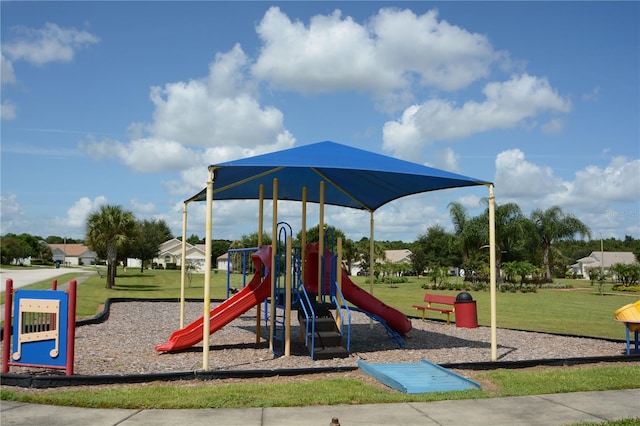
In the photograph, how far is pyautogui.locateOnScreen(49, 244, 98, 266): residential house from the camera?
141 m

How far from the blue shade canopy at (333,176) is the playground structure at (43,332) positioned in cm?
320

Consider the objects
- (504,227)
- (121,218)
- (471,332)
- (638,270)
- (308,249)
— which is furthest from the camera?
(504,227)

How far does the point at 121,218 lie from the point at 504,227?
3634 centimetres

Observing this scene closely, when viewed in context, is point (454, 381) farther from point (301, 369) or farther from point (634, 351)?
point (634, 351)

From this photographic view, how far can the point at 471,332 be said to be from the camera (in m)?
16.0

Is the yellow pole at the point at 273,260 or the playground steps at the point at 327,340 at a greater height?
the yellow pole at the point at 273,260

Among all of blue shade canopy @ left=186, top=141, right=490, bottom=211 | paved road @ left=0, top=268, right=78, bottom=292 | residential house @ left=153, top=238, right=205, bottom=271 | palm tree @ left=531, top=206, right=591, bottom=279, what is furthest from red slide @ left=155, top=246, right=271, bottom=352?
residential house @ left=153, top=238, right=205, bottom=271

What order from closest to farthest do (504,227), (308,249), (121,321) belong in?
(308,249) → (121,321) → (504,227)

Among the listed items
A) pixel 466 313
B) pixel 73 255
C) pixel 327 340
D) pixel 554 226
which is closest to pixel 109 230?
pixel 466 313

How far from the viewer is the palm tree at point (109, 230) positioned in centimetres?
3741

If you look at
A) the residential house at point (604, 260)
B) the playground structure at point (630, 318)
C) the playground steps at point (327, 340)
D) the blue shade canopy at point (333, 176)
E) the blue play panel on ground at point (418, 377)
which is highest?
the blue shade canopy at point (333, 176)

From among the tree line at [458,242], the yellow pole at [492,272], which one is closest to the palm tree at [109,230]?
the tree line at [458,242]

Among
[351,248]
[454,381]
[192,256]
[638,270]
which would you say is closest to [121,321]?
[454,381]

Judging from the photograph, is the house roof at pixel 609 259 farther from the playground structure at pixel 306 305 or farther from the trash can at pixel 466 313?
the playground structure at pixel 306 305
